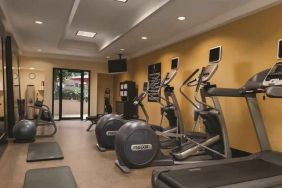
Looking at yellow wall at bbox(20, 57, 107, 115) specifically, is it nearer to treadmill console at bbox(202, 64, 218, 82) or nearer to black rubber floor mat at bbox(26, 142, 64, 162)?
black rubber floor mat at bbox(26, 142, 64, 162)

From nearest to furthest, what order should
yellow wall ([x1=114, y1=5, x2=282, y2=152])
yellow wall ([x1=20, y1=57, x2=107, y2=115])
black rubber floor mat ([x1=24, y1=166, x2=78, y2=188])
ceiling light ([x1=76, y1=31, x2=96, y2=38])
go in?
black rubber floor mat ([x1=24, y1=166, x2=78, y2=188]) < yellow wall ([x1=114, y1=5, x2=282, y2=152]) < ceiling light ([x1=76, y1=31, x2=96, y2=38]) < yellow wall ([x1=20, y1=57, x2=107, y2=115])

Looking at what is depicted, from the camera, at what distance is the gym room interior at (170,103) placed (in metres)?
3.04

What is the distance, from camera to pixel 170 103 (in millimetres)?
5465

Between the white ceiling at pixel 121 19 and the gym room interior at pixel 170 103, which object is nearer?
the gym room interior at pixel 170 103

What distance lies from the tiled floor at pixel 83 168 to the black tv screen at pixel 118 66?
4369 mm

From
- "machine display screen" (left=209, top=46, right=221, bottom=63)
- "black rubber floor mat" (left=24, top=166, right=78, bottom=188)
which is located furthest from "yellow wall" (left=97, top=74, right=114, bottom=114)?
"black rubber floor mat" (left=24, top=166, right=78, bottom=188)

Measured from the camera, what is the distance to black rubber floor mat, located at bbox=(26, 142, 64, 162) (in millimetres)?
3918

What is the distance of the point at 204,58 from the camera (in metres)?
5.40

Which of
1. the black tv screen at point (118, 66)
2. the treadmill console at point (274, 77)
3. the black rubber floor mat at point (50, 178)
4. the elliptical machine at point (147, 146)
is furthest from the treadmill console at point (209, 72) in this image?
the black tv screen at point (118, 66)

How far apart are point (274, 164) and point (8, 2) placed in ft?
16.9

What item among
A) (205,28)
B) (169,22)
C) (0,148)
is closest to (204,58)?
(205,28)

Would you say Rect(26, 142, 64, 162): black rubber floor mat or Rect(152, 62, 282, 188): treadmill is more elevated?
Rect(152, 62, 282, 188): treadmill

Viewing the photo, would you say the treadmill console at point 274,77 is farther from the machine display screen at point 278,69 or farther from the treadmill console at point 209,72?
the treadmill console at point 209,72

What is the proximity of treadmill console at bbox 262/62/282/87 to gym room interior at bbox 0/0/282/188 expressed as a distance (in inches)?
0.6
